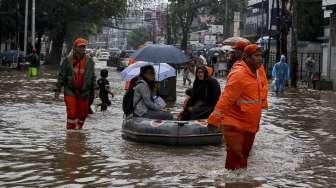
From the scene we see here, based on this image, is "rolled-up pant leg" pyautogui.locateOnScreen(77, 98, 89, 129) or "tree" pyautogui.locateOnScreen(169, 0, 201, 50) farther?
"tree" pyautogui.locateOnScreen(169, 0, 201, 50)

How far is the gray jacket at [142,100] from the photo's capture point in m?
12.0

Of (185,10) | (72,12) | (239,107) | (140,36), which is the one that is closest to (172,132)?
(239,107)

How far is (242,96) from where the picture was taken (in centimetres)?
827

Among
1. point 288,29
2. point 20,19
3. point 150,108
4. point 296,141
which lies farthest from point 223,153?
point 20,19

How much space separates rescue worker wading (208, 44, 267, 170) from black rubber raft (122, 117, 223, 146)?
123 inches

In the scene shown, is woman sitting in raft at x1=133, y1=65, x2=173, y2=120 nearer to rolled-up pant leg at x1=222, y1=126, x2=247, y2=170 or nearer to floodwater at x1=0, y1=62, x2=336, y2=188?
floodwater at x1=0, y1=62, x2=336, y2=188

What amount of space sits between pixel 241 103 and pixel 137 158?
2.78 metres

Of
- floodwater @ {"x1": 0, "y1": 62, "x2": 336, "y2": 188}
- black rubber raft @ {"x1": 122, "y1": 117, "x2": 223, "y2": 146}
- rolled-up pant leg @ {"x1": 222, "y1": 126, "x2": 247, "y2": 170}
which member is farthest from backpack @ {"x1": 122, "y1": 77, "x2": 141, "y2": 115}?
rolled-up pant leg @ {"x1": 222, "y1": 126, "x2": 247, "y2": 170}

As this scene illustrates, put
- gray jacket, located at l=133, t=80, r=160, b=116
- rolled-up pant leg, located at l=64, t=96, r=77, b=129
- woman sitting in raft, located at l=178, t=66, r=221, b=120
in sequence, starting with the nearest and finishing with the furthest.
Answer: gray jacket, located at l=133, t=80, r=160, b=116 → woman sitting in raft, located at l=178, t=66, r=221, b=120 → rolled-up pant leg, located at l=64, t=96, r=77, b=129

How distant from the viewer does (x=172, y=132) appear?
11648 mm

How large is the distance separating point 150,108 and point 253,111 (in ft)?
13.6

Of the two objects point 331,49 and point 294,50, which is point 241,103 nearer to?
point 294,50

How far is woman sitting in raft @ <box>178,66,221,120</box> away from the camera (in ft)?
40.4

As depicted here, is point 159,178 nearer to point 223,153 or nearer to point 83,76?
point 223,153
